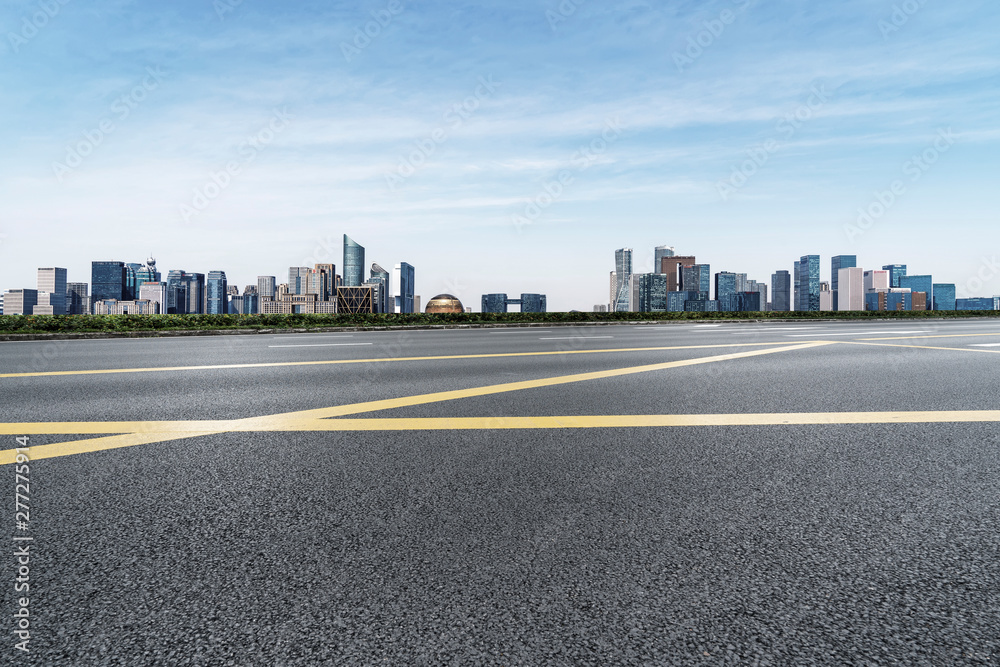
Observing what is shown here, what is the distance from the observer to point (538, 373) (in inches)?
329

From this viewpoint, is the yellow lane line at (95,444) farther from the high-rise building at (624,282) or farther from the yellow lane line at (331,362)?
the high-rise building at (624,282)

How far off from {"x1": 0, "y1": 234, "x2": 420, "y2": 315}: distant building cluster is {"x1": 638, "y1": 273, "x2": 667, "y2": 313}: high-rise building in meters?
39.9

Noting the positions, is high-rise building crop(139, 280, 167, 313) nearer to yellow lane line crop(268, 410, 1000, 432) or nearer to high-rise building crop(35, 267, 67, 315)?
high-rise building crop(35, 267, 67, 315)

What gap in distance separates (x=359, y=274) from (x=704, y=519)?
17763cm

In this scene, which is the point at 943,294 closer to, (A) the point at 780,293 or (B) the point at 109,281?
(A) the point at 780,293

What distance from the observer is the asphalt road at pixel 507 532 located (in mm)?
1790

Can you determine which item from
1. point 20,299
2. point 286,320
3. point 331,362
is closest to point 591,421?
point 331,362

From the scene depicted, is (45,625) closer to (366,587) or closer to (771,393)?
(366,587)

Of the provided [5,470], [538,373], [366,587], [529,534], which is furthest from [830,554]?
[538,373]

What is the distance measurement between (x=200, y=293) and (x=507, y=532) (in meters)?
151

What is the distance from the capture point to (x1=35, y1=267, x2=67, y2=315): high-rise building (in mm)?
84312

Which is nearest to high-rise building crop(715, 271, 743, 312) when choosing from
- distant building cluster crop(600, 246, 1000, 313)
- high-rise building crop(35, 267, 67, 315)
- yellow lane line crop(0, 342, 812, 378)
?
distant building cluster crop(600, 246, 1000, 313)

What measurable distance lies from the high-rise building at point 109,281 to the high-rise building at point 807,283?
123494 mm

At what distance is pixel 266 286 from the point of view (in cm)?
17750
